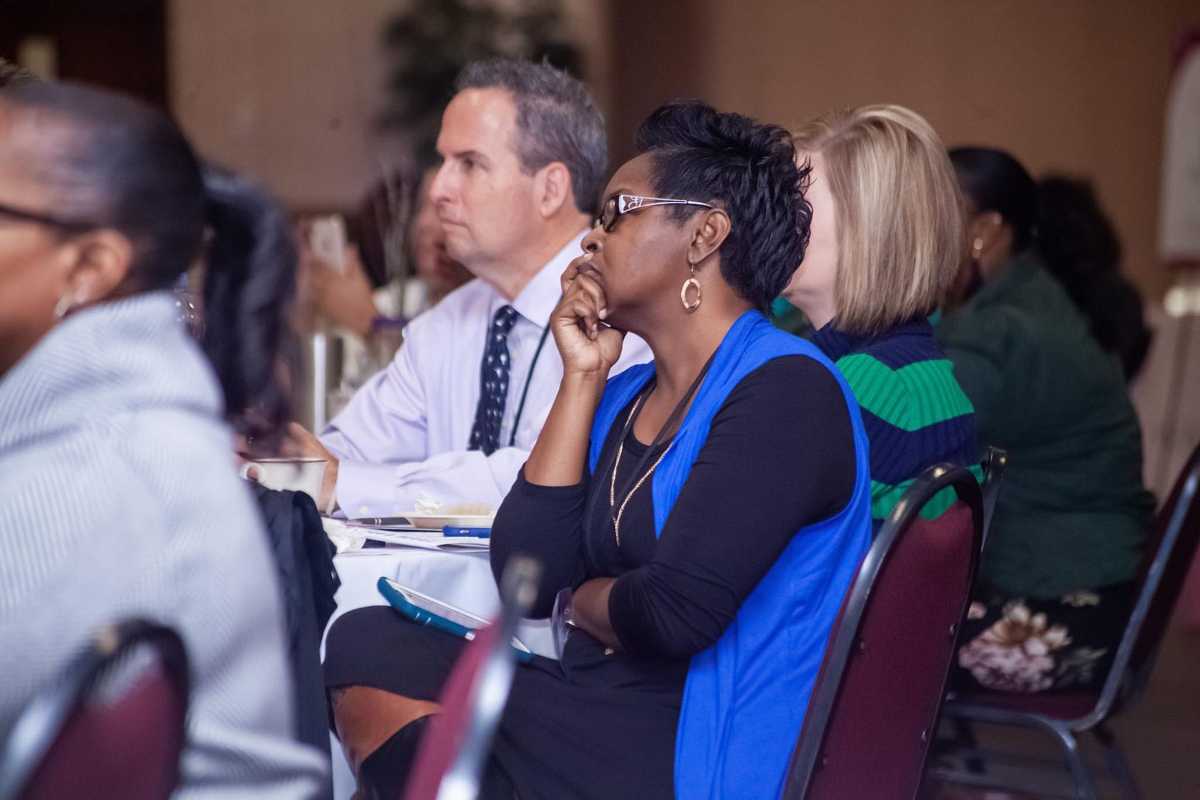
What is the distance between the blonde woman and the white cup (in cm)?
83

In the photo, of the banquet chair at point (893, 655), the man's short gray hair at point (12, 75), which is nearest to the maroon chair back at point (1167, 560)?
the banquet chair at point (893, 655)

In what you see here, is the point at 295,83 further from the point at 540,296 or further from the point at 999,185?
the point at 540,296

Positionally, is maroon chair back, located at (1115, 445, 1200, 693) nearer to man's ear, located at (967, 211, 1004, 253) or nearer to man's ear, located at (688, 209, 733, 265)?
man's ear, located at (688, 209, 733, 265)

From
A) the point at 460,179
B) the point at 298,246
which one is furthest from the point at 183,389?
the point at 460,179

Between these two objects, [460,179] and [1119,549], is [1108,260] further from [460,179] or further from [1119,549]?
[460,179]

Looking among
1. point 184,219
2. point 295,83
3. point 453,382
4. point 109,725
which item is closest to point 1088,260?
point 453,382

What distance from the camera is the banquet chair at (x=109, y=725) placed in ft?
2.84

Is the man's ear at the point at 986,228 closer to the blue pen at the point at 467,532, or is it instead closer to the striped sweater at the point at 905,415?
the striped sweater at the point at 905,415

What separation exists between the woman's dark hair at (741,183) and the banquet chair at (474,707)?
3.03 feet

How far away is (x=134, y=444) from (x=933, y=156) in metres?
1.53

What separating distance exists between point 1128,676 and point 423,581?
1.31 metres

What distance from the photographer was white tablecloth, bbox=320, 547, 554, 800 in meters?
1.94

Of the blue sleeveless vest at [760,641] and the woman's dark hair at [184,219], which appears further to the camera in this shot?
the blue sleeveless vest at [760,641]

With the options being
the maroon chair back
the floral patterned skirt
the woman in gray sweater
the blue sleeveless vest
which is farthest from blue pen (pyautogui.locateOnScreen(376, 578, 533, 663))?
the maroon chair back
